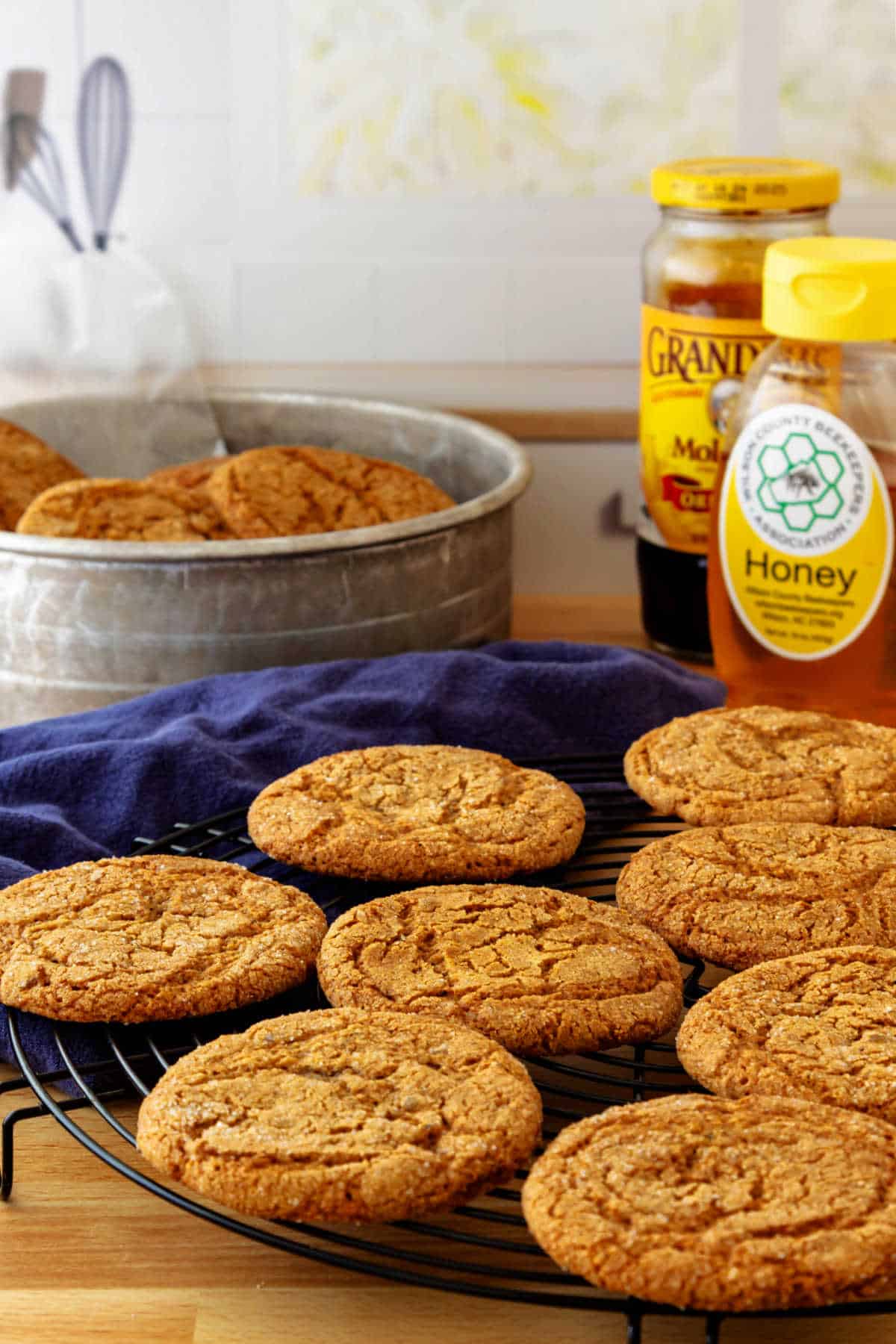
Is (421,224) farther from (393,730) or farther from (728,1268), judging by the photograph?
(728,1268)

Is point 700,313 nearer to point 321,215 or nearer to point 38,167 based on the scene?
point 321,215

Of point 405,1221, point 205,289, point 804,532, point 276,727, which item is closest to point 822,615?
point 804,532

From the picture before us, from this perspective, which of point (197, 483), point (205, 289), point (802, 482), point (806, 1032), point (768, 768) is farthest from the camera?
point (205, 289)

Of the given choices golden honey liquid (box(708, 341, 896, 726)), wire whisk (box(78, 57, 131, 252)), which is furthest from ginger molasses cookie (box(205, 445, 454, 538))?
wire whisk (box(78, 57, 131, 252))

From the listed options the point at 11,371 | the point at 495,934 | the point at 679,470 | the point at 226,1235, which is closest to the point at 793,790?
the point at 495,934

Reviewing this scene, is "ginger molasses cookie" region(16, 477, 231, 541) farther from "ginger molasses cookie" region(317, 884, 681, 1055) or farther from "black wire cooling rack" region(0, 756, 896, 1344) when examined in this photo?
Result: "ginger molasses cookie" region(317, 884, 681, 1055)

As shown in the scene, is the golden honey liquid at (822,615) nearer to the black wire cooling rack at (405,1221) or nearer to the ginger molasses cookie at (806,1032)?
the black wire cooling rack at (405,1221)
